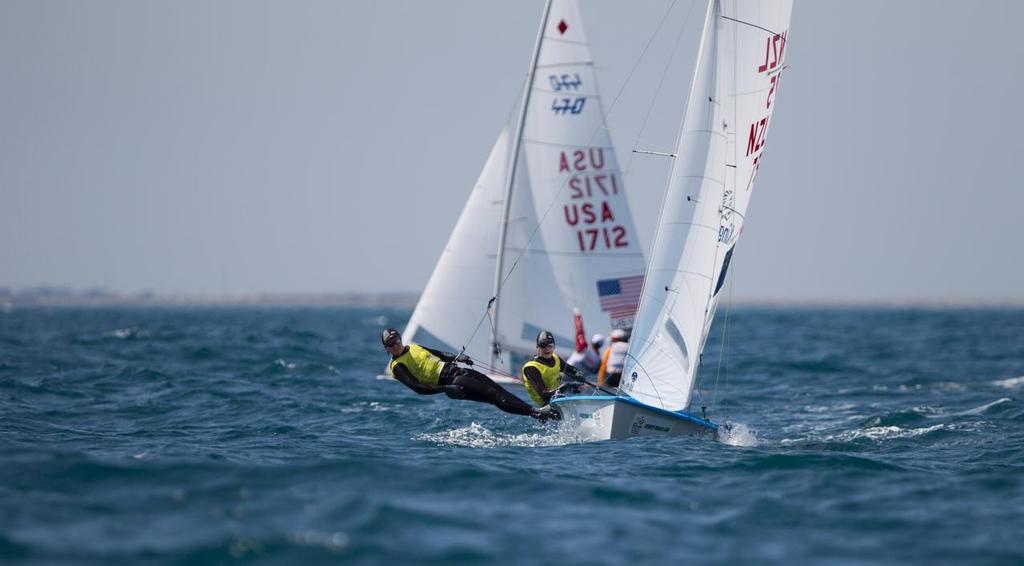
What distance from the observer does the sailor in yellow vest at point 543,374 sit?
14.2m

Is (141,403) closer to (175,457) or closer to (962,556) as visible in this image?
(175,457)

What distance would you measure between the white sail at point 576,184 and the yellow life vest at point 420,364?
22.0 ft

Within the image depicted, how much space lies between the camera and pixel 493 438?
45.6 ft

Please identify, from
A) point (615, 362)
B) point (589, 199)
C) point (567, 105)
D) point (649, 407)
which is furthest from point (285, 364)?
point (649, 407)

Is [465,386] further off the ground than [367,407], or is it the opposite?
[465,386]

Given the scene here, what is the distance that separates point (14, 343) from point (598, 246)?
21401mm

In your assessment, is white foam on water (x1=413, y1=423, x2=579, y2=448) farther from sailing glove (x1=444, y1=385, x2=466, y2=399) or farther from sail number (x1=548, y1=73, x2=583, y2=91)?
sail number (x1=548, y1=73, x2=583, y2=91)

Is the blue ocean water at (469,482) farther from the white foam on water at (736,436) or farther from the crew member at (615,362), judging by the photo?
the crew member at (615,362)

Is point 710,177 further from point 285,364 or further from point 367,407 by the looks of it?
point 285,364

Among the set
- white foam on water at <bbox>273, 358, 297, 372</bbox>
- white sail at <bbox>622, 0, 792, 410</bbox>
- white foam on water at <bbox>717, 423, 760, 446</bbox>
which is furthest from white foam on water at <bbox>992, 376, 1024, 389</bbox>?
white foam on water at <bbox>273, 358, 297, 372</bbox>

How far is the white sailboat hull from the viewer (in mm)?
12758

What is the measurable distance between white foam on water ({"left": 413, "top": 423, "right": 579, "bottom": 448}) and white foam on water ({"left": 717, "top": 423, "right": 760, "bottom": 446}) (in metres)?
1.72

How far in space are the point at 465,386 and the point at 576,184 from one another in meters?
7.40

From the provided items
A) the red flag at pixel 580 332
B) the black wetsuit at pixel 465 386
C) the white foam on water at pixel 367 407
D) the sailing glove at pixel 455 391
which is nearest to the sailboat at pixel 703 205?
the black wetsuit at pixel 465 386
